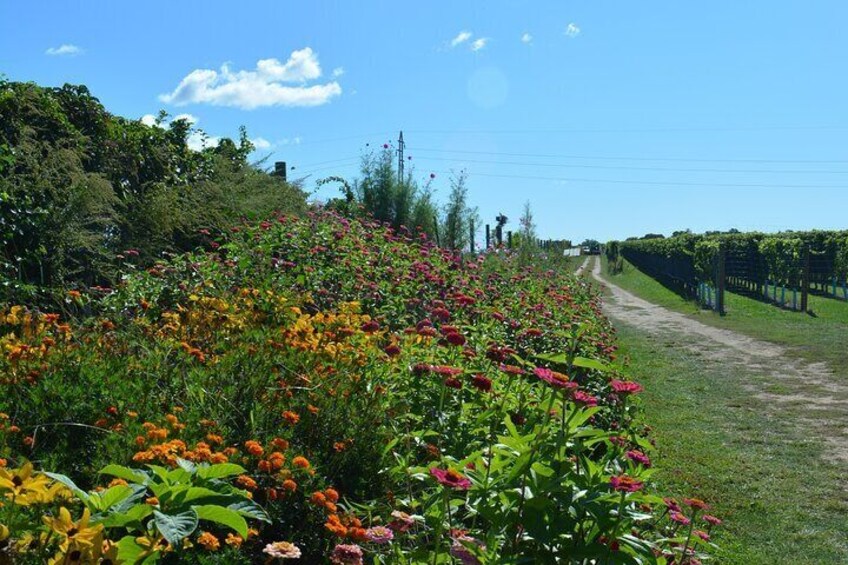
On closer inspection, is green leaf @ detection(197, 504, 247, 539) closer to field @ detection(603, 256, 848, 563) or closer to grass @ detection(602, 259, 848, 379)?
field @ detection(603, 256, 848, 563)

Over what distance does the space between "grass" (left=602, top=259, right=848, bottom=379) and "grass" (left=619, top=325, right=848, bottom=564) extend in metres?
2.48

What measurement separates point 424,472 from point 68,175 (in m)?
5.18

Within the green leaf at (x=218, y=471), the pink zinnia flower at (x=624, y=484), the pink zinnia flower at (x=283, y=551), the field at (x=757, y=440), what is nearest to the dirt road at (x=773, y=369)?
the field at (x=757, y=440)

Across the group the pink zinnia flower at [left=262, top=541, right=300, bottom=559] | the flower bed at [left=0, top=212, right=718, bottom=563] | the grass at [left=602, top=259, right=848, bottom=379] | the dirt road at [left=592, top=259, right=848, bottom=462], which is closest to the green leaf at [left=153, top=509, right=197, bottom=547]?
the flower bed at [left=0, top=212, right=718, bottom=563]

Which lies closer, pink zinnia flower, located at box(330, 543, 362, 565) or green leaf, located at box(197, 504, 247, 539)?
green leaf, located at box(197, 504, 247, 539)

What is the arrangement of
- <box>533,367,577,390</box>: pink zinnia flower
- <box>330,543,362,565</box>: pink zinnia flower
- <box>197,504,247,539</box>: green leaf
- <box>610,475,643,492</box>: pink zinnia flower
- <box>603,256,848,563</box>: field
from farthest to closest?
<box>603,256,848,563</box>: field < <box>533,367,577,390</box>: pink zinnia flower < <box>610,475,643,492</box>: pink zinnia flower < <box>330,543,362,565</box>: pink zinnia flower < <box>197,504,247,539</box>: green leaf

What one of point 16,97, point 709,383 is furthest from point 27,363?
point 709,383

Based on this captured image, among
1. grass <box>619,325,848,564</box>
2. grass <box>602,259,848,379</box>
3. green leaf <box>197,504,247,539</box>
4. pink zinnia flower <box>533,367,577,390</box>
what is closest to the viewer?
green leaf <box>197,504,247,539</box>

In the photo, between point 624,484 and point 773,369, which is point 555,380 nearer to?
point 624,484

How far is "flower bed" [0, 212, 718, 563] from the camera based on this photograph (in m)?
1.63

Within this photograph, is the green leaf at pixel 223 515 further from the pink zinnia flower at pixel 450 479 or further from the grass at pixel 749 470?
the grass at pixel 749 470

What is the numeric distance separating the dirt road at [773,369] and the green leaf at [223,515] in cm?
570

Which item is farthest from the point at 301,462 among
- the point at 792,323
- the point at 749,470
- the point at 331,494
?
the point at 792,323

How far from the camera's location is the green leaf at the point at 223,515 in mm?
1450
